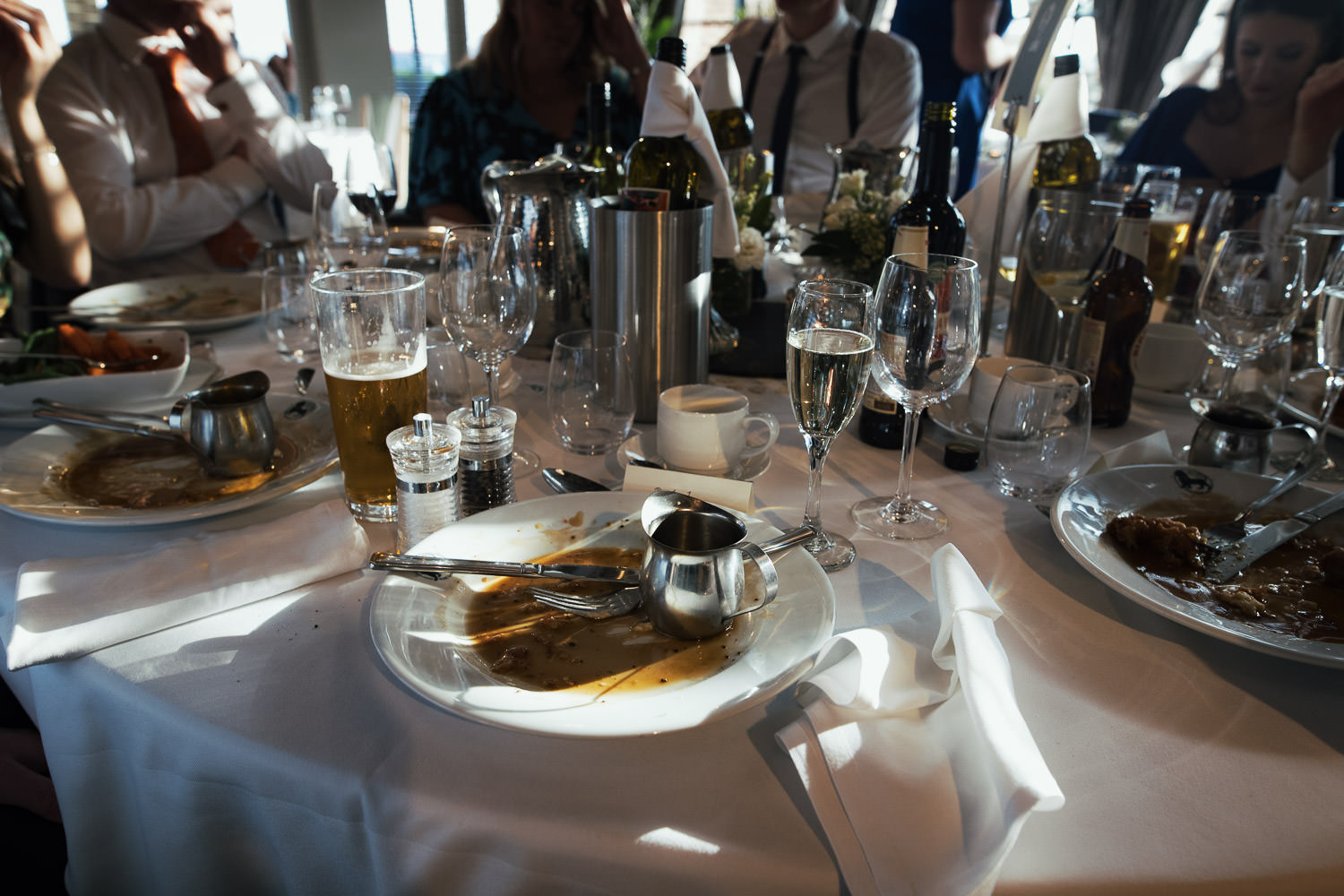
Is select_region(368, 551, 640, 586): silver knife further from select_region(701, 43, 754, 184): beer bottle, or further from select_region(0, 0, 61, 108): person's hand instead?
select_region(0, 0, 61, 108): person's hand

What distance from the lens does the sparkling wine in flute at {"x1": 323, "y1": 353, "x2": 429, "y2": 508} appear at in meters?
0.95

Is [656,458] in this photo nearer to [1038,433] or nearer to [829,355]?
[829,355]

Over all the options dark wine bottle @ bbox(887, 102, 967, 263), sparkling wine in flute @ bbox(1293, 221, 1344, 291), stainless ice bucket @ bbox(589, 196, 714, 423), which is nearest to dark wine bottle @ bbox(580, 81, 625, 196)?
stainless ice bucket @ bbox(589, 196, 714, 423)

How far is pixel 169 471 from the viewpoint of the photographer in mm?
1054

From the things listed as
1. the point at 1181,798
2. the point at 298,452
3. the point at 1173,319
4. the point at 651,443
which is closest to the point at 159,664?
the point at 298,452

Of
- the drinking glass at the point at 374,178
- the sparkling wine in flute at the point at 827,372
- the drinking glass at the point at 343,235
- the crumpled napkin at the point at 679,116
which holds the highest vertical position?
the crumpled napkin at the point at 679,116

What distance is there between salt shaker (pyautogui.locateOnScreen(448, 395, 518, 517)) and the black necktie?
10.8 ft

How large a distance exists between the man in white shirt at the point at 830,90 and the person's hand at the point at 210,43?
2253 millimetres

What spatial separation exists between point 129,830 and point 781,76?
13.0 ft

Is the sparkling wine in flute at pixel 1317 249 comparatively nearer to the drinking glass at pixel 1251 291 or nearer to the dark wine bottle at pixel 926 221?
the drinking glass at pixel 1251 291

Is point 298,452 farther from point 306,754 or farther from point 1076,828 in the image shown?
point 1076,828

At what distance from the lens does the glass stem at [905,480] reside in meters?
0.98

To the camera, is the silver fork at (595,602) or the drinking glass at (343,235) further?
the drinking glass at (343,235)

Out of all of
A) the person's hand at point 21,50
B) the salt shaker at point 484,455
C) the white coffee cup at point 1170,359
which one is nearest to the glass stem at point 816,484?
the salt shaker at point 484,455
